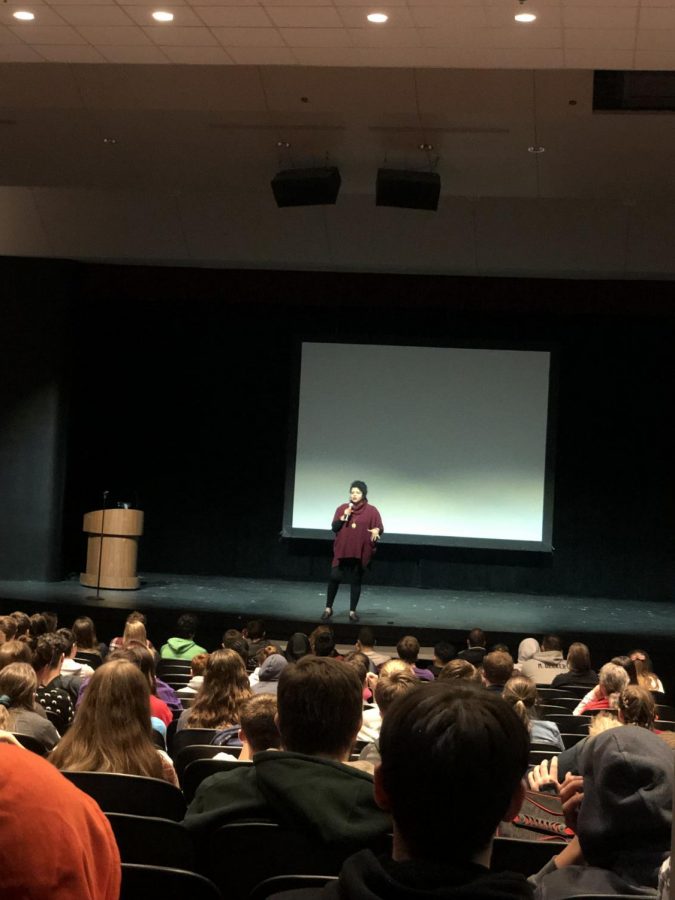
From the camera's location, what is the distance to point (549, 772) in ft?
9.23

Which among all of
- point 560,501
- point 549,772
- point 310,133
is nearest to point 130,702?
point 549,772

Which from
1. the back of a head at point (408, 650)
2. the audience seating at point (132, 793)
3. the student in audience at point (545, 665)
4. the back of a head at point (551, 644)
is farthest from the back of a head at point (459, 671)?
the back of a head at point (551, 644)

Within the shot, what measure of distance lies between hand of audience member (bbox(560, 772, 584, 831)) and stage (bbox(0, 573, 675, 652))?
7.62 meters

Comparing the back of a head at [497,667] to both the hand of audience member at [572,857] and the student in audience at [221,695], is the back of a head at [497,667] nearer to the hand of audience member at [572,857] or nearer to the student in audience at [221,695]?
the student in audience at [221,695]

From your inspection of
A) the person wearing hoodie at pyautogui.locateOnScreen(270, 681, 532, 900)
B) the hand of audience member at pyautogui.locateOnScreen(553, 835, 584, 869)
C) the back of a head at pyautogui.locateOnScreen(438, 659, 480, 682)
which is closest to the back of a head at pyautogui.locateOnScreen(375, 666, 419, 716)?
the back of a head at pyautogui.locateOnScreen(438, 659, 480, 682)

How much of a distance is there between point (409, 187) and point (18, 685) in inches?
263

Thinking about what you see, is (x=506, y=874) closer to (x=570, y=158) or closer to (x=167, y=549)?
(x=570, y=158)

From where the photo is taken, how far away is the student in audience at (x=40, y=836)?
1001 mm

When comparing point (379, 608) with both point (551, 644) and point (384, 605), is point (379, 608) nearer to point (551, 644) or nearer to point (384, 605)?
point (384, 605)

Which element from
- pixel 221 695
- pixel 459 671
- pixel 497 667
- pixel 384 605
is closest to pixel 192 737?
pixel 221 695

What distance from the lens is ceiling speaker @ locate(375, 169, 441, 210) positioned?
952cm

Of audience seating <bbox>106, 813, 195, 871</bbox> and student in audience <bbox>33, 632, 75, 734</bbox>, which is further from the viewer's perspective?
student in audience <bbox>33, 632, 75, 734</bbox>

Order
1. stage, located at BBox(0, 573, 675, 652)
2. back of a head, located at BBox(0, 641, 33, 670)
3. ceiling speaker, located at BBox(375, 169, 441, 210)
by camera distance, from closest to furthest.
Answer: back of a head, located at BBox(0, 641, 33, 670)
ceiling speaker, located at BBox(375, 169, 441, 210)
stage, located at BBox(0, 573, 675, 652)

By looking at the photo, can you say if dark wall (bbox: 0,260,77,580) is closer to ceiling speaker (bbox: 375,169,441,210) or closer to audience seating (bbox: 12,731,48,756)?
ceiling speaker (bbox: 375,169,441,210)
